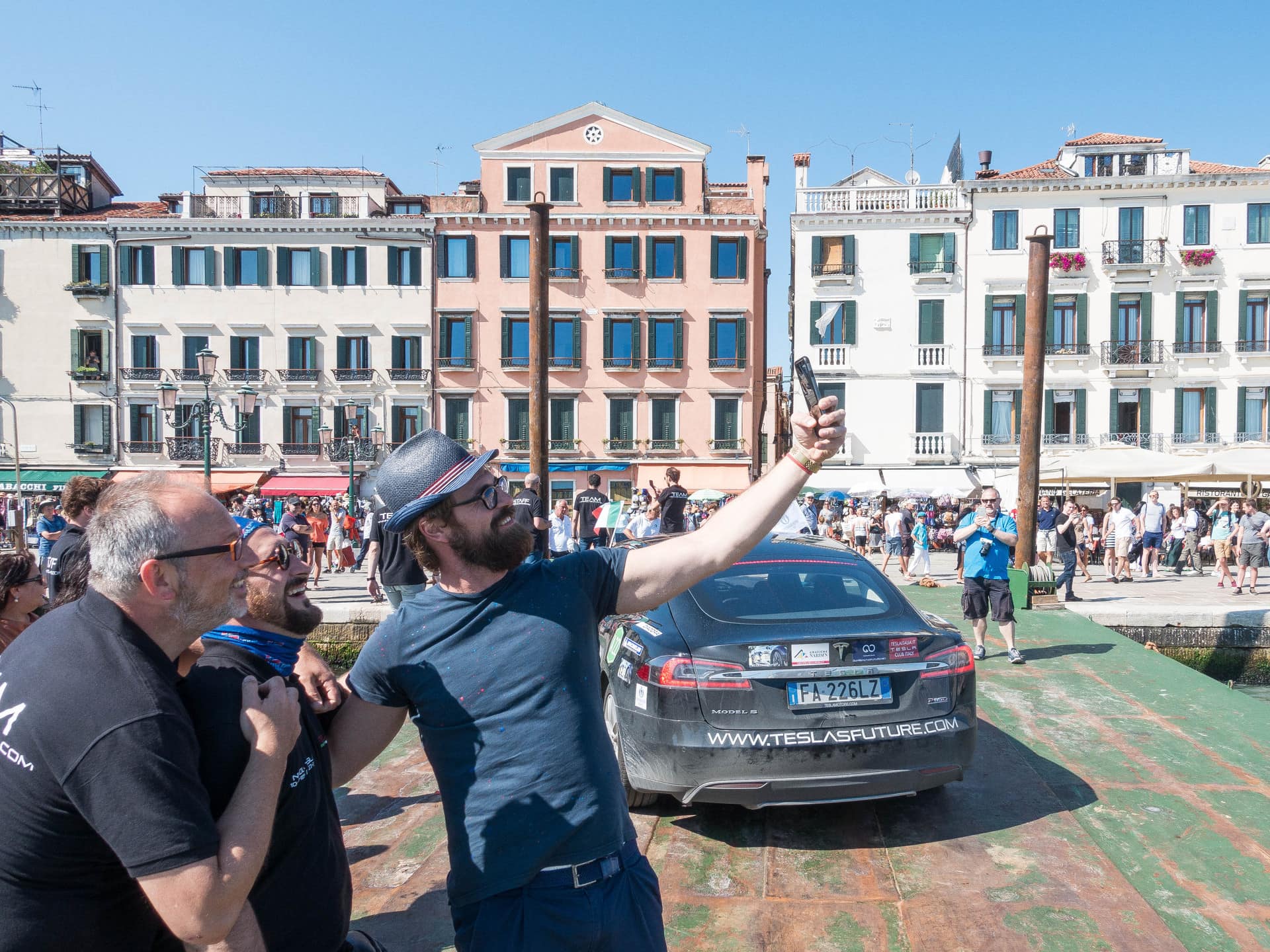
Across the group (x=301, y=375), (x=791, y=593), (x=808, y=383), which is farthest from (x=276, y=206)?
(x=808, y=383)

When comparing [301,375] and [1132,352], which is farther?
[301,375]

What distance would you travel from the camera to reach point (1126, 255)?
32.6 metres

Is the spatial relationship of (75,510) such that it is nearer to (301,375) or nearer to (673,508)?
(673,508)

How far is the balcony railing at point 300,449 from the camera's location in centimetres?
3534

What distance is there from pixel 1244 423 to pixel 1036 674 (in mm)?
30338

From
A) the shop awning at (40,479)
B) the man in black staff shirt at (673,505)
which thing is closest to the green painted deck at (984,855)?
the man in black staff shirt at (673,505)

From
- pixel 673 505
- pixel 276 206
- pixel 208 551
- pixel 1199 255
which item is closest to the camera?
pixel 208 551

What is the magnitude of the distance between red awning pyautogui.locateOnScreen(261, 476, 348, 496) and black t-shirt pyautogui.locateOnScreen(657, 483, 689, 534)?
949 inches

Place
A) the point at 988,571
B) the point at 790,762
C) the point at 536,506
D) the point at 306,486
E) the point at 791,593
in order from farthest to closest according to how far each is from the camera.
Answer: the point at 306,486
the point at 536,506
the point at 988,571
the point at 791,593
the point at 790,762

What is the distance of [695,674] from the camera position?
4.27 metres

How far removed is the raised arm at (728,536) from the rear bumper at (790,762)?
2.18 meters

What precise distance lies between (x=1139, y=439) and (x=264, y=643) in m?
35.6

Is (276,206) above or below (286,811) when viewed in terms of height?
above

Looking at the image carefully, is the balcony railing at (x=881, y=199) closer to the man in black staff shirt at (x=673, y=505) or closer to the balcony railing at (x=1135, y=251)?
the balcony railing at (x=1135, y=251)
